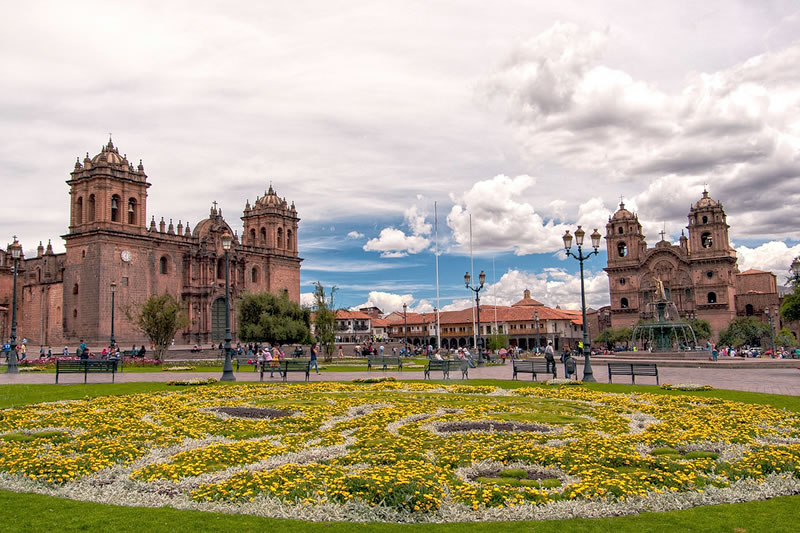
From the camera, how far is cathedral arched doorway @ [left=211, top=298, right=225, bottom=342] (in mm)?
66438

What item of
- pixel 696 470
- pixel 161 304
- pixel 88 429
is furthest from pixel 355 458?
pixel 161 304

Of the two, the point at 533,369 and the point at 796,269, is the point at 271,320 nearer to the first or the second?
the point at 533,369

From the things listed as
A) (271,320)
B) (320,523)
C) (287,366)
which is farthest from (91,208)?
(320,523)

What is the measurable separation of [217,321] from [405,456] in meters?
60.8

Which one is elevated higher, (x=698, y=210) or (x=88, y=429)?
(x=698, y=210)

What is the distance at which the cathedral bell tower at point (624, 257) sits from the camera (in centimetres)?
9350

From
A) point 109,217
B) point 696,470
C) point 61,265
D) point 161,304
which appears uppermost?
point 109,217

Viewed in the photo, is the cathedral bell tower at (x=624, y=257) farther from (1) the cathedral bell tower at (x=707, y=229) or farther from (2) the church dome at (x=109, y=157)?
(2) the church dome at (x=109, y=157)

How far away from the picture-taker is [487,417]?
46.5ft

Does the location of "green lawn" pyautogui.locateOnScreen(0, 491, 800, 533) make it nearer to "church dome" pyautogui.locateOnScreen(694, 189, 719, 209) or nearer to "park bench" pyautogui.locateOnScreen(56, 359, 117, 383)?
"park bench" pyautogui.locateOnScreen(56, 359, 117, 383)

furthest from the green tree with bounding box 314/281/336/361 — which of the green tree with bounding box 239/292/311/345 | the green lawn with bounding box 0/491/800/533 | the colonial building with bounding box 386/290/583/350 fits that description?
the colonial building with bounding box 386/290/583/350

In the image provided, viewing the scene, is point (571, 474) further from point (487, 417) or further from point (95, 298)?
point (95, 298)

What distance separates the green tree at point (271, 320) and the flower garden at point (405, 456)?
125ft

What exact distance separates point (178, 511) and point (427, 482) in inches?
116
